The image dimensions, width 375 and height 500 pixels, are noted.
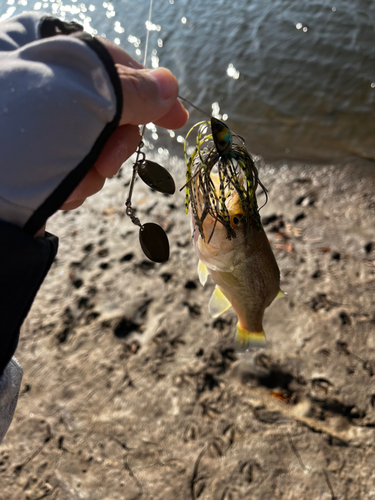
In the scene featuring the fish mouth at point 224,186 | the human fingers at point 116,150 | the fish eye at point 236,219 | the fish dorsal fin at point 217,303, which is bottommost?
the fish dorsal fin at point 217,303

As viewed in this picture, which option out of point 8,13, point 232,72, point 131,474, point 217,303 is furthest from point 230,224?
point 8,13

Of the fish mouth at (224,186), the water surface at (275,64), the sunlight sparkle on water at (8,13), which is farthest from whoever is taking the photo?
the sunlight sparkle on water at (8,13)

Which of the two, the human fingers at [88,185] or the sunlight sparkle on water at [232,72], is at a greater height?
the human fingers at [88,185]

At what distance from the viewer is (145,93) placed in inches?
72.0

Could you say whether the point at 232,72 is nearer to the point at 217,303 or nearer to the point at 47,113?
the point at 217,303

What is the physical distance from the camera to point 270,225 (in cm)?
535

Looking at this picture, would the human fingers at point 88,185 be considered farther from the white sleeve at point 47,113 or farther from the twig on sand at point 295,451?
the twig on sand at point 295,451

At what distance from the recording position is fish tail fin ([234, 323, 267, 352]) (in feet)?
9.95

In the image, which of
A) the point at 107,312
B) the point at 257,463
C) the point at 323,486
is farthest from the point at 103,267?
the point at 323,486

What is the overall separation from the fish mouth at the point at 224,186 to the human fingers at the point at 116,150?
33 centimetres

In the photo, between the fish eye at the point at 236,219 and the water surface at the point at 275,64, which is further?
the water surface at the point at 275,64

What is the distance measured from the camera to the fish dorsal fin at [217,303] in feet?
9.54

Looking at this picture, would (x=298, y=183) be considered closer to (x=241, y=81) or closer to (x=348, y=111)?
(x=348, y=111)

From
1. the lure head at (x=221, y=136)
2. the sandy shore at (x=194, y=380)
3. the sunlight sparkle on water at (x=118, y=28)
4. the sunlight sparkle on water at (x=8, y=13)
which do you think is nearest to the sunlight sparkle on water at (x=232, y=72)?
the sunlight sparkle on water at (x=118, y=28)
